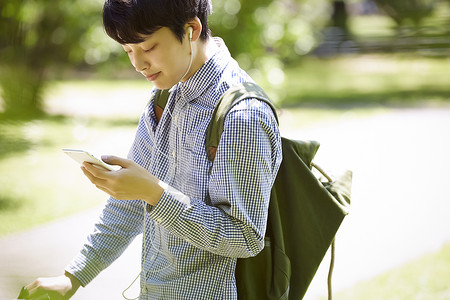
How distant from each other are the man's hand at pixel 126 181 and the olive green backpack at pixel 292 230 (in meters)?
0.18

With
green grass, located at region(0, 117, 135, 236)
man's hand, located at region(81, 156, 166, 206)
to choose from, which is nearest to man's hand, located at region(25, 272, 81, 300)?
man's hand, located at region(81, 156, 166, 206)

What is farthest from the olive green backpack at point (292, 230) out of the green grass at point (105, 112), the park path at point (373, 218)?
the green grass at point (105, 112)

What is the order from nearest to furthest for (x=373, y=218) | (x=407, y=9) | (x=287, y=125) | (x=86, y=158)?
(x=86, y=158) < (x=373, y=218) < (x=287, y=125) < (x=407, y=9)

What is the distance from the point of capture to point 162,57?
168 centimetres

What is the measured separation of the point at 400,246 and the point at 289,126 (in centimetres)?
577

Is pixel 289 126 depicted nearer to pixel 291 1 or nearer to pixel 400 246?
pixel 400 246

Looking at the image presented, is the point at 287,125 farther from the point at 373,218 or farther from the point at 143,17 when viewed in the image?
the point at 143,17

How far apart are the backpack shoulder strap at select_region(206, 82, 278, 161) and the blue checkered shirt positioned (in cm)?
2

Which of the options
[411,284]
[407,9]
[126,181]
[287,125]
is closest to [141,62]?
[126,181]

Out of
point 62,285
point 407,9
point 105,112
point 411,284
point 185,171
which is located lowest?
point 105,112

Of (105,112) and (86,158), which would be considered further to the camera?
(105,112)

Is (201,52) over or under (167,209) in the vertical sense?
over

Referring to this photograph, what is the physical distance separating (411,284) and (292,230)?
8.67ft

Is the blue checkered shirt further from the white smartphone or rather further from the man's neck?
the white smartphone
